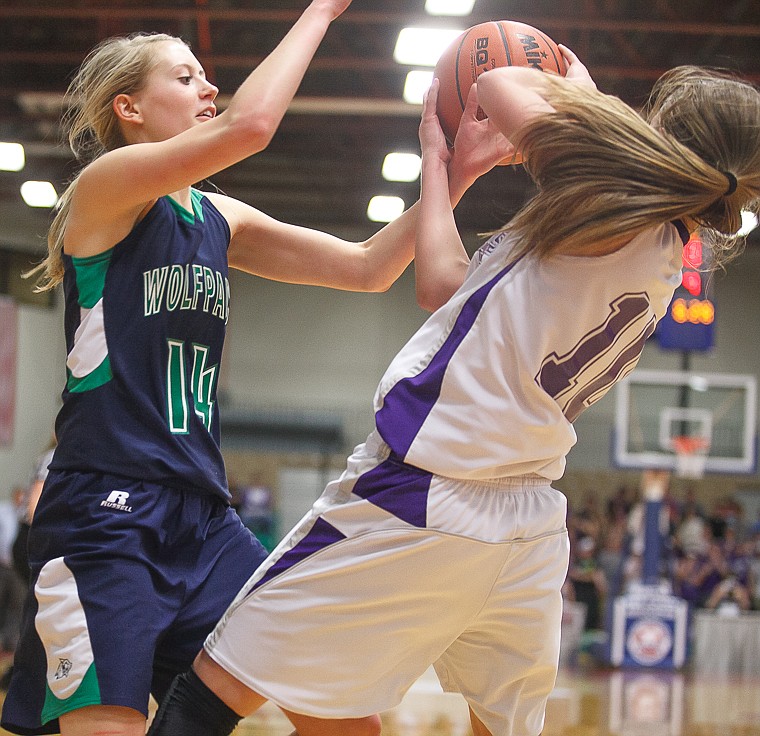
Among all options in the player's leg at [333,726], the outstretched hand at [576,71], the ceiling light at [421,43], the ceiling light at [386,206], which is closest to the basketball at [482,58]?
the outstretched hand at [576,71]

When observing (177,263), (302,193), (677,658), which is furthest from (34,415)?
(177,263)

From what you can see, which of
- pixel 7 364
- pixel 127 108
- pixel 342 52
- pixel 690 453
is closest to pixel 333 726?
pixel 127 108

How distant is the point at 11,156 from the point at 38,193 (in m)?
0.94

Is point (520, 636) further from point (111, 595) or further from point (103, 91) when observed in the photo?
point (103, 91)

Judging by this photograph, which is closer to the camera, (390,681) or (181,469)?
(390,681)

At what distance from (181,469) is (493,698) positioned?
70 centimetres

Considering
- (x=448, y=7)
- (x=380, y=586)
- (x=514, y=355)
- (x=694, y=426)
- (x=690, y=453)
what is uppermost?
(x=448, y=7)

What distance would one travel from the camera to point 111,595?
6.24 ft

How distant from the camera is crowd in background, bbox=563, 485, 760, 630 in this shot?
10938mm

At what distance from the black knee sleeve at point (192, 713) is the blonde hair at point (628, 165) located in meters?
0.92

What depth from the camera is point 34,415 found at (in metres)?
16.1

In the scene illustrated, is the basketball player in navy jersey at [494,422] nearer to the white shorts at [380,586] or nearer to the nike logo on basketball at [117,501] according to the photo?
the white shorts at [380,586]

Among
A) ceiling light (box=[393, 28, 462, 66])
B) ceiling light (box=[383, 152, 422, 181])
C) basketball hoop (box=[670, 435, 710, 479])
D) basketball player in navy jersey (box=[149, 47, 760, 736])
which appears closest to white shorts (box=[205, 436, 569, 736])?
basketball player in navy jersey (box=[149, 47, 760, 736])

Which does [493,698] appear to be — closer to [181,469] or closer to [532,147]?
[181,469]
